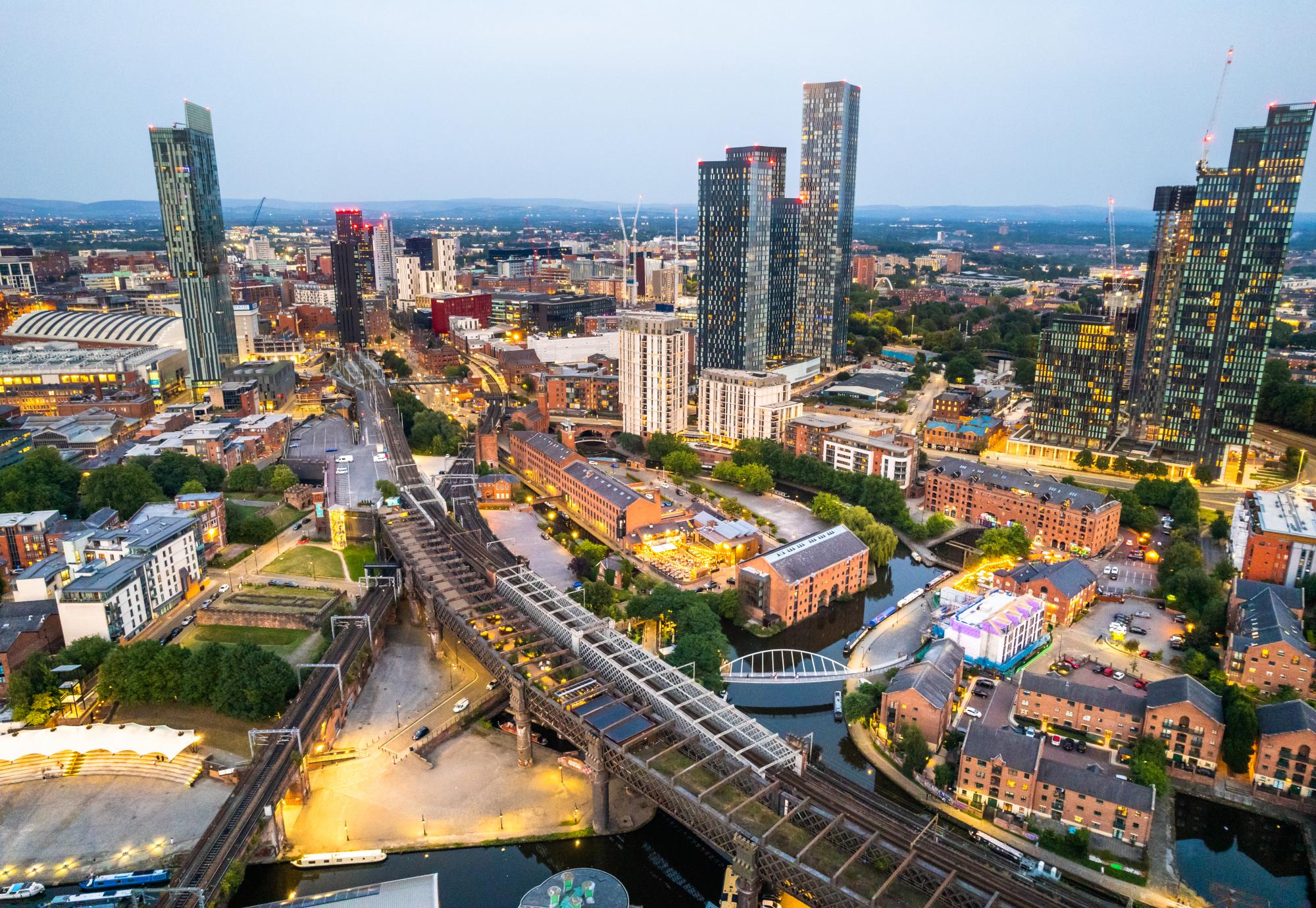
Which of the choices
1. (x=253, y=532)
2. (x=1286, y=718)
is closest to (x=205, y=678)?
(x=253, y=532)

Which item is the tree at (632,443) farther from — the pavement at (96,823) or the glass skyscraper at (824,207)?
the pavement at (96,823)

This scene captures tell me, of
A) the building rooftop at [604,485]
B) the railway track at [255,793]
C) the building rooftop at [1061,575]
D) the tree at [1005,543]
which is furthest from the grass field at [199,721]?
the tree at [1005,543]

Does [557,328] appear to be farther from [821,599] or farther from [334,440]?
[821,599]

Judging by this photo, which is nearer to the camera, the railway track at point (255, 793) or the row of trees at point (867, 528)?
the railway track at point (255, 793)

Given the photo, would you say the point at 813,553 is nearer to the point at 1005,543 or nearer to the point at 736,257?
the point at 1005,543

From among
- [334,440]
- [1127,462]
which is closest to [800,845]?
[1127,462]

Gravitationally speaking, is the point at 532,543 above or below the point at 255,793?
below

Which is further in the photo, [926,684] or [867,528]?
[867,528]
